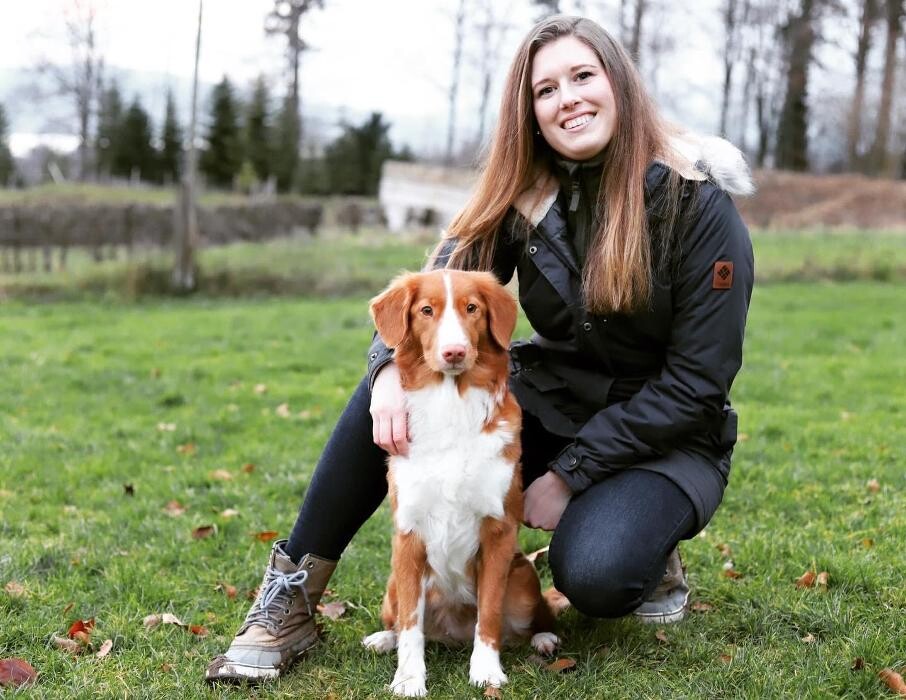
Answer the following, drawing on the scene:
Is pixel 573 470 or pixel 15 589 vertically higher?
pixel 573 470

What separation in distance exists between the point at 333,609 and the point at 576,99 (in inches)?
83.0

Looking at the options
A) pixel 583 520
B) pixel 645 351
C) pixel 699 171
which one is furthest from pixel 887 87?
pixel 583 520

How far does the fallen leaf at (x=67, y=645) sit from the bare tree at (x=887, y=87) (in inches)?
1165

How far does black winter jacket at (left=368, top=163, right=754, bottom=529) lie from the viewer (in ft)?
9.65

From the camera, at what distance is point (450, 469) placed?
2.84 metres

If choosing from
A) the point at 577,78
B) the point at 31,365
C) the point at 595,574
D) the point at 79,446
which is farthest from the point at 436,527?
the point at 31,365

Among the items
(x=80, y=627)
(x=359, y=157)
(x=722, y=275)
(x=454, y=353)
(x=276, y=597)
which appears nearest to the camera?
(x=454, y=353)

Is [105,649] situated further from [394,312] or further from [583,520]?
[583,520]

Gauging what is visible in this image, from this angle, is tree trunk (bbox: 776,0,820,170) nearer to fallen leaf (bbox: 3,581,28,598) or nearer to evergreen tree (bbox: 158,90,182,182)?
evergreen tree (bbox: 158,90,182,182)

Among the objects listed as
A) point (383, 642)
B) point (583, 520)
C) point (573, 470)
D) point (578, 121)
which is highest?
point (578, 121)

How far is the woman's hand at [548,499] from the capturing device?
3.13 meters

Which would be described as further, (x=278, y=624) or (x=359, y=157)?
(x=359, y=157)

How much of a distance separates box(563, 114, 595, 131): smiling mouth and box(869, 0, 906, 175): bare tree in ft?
93.4

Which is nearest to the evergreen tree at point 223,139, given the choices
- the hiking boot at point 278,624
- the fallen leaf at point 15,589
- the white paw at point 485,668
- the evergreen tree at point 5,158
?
the evergreen tree at point 5,158
